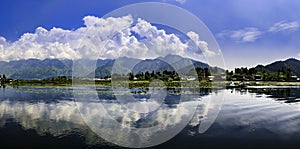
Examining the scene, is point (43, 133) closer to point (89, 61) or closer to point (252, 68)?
point (89, 61)

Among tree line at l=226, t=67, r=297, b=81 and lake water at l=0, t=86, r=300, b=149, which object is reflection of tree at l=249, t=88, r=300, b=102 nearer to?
lake water at l=0, t=86, r=300, b=149

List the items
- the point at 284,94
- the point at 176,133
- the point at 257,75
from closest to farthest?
1. the point at 176,133
2. the point at 284,94
3. the point at 257,75

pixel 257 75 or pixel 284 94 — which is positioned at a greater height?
pixel 257 75

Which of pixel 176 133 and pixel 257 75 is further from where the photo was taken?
pixel 257 75

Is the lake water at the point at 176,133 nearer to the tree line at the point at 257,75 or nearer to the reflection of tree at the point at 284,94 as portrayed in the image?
the reflection of tree at the point at 284,94

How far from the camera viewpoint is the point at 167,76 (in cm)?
8862

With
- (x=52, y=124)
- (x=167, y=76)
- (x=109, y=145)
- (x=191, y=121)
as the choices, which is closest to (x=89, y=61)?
(x=109, y=145)

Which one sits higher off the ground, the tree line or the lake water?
the tree line

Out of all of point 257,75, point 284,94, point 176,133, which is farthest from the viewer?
point 257,75

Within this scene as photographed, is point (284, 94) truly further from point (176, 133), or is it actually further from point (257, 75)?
point (257, 75)

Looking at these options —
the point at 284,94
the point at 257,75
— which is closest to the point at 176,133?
the point at 284,94

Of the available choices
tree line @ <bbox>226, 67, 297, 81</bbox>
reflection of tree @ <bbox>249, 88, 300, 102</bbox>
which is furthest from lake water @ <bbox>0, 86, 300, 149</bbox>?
tree line @ <bbox>226, 67, 297, 81</bbox>

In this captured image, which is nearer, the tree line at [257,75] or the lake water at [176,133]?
the lake water at [176,133]

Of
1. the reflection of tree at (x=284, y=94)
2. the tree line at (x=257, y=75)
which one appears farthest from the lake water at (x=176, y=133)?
the tree line at (x=257, y=75)
